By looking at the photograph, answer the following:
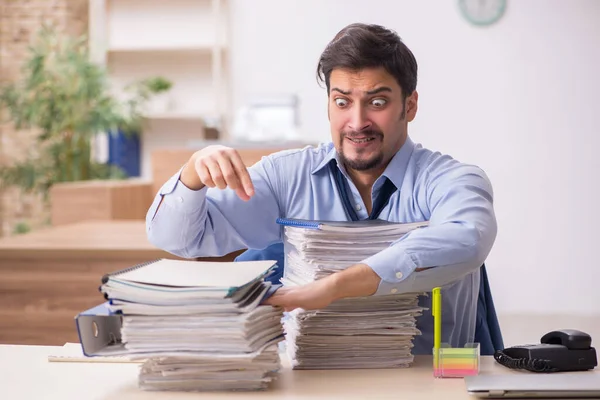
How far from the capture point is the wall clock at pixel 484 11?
5.98 metres

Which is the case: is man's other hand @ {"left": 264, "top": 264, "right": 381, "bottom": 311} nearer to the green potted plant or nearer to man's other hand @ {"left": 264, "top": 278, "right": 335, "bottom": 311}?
man's other hand @ {"left": 264, "top": 278, "right": 335, "bottom": 311}

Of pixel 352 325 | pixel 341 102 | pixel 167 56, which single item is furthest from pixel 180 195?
pixel 167 56

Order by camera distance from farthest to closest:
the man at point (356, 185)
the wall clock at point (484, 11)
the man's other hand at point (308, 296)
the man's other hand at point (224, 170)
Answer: the wall clock at point (484, 11)
the man at point (356, 185)
the man's other hand at point (224, 170)
the man's other hand at point (308, 296)

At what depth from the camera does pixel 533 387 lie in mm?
1193

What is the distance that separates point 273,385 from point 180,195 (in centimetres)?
52

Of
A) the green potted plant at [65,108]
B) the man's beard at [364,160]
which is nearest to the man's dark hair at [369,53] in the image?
the man's beard at [364,160]

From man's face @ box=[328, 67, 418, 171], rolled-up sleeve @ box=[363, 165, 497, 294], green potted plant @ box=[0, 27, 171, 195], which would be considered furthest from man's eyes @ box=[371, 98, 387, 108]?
green potted plant @ box=[0, 27, 171, 195]

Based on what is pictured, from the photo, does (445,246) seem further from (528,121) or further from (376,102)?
(528,121)

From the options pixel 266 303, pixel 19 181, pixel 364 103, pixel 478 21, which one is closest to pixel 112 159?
pixel 19 181

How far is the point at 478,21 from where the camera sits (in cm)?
600

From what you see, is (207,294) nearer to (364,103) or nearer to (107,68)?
(364,103)

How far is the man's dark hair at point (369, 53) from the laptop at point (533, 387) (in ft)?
2.39

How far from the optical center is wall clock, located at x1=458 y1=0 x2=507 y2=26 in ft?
19.6

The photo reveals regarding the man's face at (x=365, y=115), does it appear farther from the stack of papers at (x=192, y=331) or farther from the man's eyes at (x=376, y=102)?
the stack of papers at (x=192, y=331)
